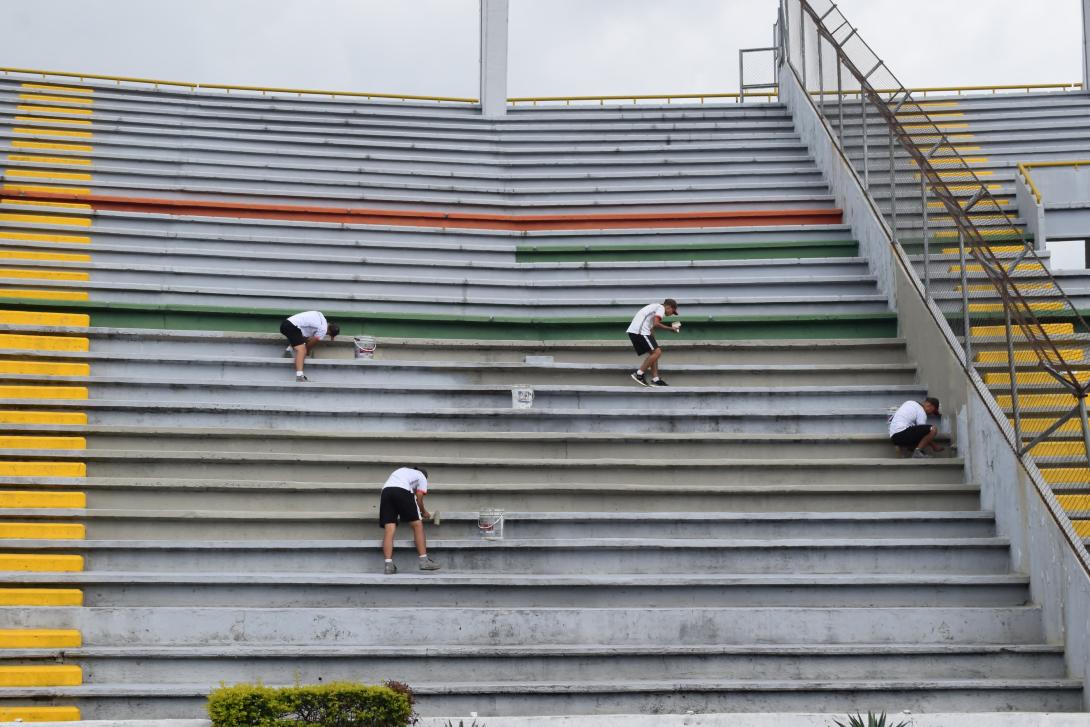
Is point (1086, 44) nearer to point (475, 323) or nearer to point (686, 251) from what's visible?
point (686, 251)

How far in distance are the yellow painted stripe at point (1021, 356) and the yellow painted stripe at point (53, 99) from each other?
42.6ft

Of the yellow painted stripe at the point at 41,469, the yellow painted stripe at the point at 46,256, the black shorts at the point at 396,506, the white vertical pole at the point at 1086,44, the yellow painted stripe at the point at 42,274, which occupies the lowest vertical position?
the black shorts at the point at 396,506

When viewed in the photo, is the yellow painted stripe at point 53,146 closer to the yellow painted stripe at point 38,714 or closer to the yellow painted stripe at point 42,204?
the yellow painted stripe at point 42,204

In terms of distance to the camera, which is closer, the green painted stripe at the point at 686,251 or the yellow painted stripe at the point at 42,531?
the yellow painted stripe at the point at 42,531

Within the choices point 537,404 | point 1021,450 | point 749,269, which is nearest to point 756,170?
point 749,269

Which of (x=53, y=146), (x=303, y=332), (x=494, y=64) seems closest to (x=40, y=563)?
(x=303, y=332)

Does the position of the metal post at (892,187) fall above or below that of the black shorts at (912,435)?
above

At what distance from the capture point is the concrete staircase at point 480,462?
940 centimetres

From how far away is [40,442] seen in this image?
11.1 meters

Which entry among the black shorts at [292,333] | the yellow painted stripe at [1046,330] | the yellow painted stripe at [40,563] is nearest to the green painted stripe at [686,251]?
the black shorts at [292,333]

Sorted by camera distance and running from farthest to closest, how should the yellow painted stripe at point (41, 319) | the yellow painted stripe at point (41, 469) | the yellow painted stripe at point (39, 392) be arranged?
1. the yellow painted stripe at point (41, 319)
2. the yellow painted stripe at point (39, 392)
3. the yellow painted stripe at point (41, 469)

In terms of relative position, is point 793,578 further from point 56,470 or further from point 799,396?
point 56,470

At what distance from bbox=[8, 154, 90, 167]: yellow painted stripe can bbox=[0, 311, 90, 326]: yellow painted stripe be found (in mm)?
4232

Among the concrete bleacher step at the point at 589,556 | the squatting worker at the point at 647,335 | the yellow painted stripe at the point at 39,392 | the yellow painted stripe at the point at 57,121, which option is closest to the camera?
the concrete bleacher step at the point at 589,556
